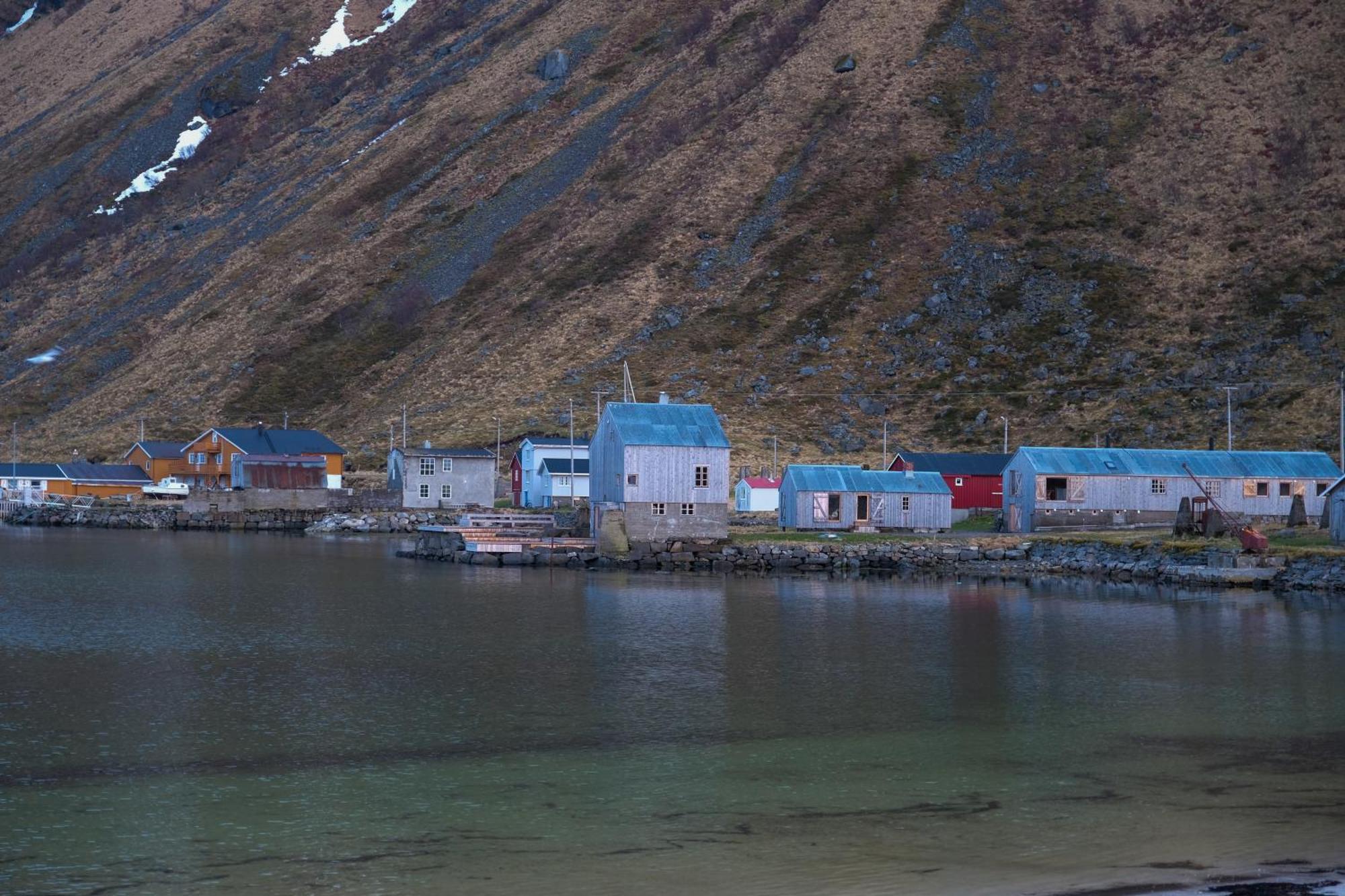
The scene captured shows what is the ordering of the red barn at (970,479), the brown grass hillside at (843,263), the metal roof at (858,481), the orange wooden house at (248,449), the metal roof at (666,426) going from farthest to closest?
the orange wooden house at (248,449)
the brown grass hillside at (843,263)
the red barn at (970,479)
the metal roof at (858,481)
the metal roof at (666,426)

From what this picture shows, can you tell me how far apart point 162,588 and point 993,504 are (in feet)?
174

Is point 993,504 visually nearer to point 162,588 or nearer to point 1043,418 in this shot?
point 1043,418

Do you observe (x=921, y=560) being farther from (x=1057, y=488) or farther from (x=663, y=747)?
(x=663, y=747)

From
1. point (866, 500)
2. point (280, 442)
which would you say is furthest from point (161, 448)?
point (866, 500)

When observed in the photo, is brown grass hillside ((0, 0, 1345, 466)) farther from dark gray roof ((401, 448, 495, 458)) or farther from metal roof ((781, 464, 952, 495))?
metal roof ((781, 464, 952, 495))

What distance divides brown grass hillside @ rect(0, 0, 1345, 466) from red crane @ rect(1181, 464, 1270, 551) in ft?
92.1

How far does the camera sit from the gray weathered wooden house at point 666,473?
73.9 m

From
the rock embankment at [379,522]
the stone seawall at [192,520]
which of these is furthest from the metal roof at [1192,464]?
the stone seawall at [192,520]

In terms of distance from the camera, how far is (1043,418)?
119 metres

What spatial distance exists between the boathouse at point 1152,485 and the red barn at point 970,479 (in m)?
11.6

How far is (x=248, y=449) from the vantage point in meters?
128

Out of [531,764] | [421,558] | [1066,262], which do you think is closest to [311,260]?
[1066,262]

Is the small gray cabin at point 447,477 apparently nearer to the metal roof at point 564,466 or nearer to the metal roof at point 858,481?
the metal roof at point 564,466

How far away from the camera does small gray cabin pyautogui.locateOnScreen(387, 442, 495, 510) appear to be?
115 m
